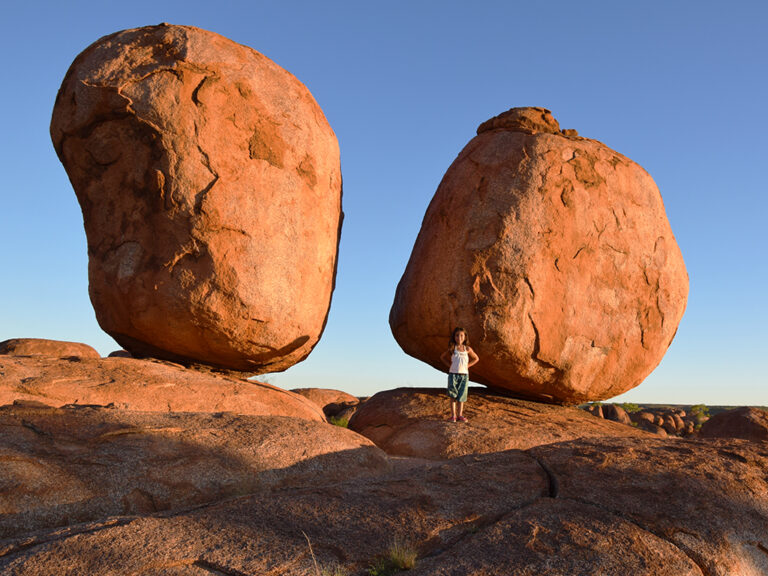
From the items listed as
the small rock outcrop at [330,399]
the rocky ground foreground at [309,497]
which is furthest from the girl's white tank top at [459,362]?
the small rock outcrop at [330,399]

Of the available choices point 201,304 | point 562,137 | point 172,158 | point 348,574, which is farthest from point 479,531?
point 562,137

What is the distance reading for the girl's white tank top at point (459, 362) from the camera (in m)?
7.36

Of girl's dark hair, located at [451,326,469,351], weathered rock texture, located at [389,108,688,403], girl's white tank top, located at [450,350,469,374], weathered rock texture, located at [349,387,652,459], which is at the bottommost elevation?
weathered rock texture, located at [349,387,652,459]

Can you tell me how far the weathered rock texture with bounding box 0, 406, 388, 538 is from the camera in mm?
3881

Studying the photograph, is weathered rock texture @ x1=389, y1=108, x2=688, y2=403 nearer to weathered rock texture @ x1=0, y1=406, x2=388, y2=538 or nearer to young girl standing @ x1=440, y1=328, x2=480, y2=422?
young girl standing @ x1=440, y1=328, x2=480, y2=422

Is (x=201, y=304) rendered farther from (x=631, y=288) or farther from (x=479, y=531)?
(x=631, y=288)

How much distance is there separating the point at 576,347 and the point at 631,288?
1059 millimetres

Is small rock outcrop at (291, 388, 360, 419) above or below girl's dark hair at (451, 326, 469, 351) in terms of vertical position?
below

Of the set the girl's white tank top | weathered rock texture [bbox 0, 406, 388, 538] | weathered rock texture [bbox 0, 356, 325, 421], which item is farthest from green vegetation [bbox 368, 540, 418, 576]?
A: the girl's white tank top

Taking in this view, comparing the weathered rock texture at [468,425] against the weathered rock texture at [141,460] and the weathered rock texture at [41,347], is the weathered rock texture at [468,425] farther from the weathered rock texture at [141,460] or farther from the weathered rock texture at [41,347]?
the weathered rock texture at [41,347]

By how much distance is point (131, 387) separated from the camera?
5.84 m

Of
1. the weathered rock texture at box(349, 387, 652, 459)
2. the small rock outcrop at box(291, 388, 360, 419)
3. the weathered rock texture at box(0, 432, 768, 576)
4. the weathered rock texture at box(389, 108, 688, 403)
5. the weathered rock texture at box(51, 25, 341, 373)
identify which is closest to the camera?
the weathered rock texture at box(0, 432, 768, 576)

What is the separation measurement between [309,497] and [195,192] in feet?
12.4

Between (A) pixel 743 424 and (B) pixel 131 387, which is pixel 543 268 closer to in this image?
(B) pixel 131 387
